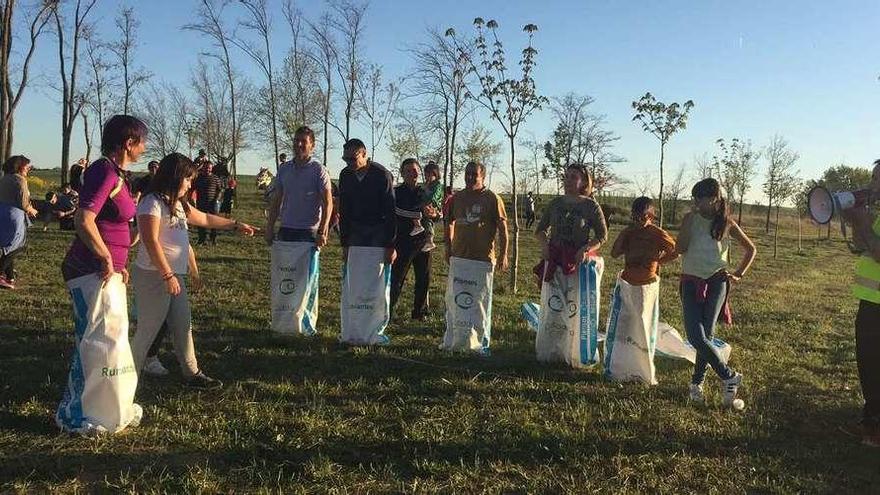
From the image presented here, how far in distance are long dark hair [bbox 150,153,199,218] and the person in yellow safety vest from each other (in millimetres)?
4258

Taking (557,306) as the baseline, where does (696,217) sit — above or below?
above

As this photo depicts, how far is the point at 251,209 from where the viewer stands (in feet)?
92.2

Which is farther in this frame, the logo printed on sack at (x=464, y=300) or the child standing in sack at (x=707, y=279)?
the logo printed on sack at (x=464, y=300)

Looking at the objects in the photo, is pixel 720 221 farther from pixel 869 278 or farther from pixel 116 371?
pixel 116 371

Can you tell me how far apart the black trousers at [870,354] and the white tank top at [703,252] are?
3.14 feet

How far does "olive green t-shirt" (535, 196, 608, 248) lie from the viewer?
5.56m

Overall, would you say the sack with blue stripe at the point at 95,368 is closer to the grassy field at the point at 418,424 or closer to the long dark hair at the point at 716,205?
the grassy field at the point at 418,424

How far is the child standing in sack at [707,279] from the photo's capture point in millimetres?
4770

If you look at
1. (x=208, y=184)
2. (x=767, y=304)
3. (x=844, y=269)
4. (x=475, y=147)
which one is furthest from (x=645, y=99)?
(x=208, y=184)

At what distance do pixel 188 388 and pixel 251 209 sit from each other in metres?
24.6

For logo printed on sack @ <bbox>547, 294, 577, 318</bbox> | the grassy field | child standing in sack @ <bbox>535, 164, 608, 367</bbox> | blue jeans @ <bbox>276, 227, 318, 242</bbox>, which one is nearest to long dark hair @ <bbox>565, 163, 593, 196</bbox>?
child standing in sack @ <bbox>535, 164, 608, 367</bbox>

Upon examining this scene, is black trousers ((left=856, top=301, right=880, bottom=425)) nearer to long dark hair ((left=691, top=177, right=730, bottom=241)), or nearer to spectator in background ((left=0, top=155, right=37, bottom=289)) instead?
long dark hair ((left=691, top=177, right=730, bottom=241))

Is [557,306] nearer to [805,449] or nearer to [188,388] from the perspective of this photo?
[805,449]

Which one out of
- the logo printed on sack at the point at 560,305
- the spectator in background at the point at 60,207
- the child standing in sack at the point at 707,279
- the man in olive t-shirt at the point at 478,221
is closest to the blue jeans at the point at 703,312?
the child standing in sack at the point at 707,279
